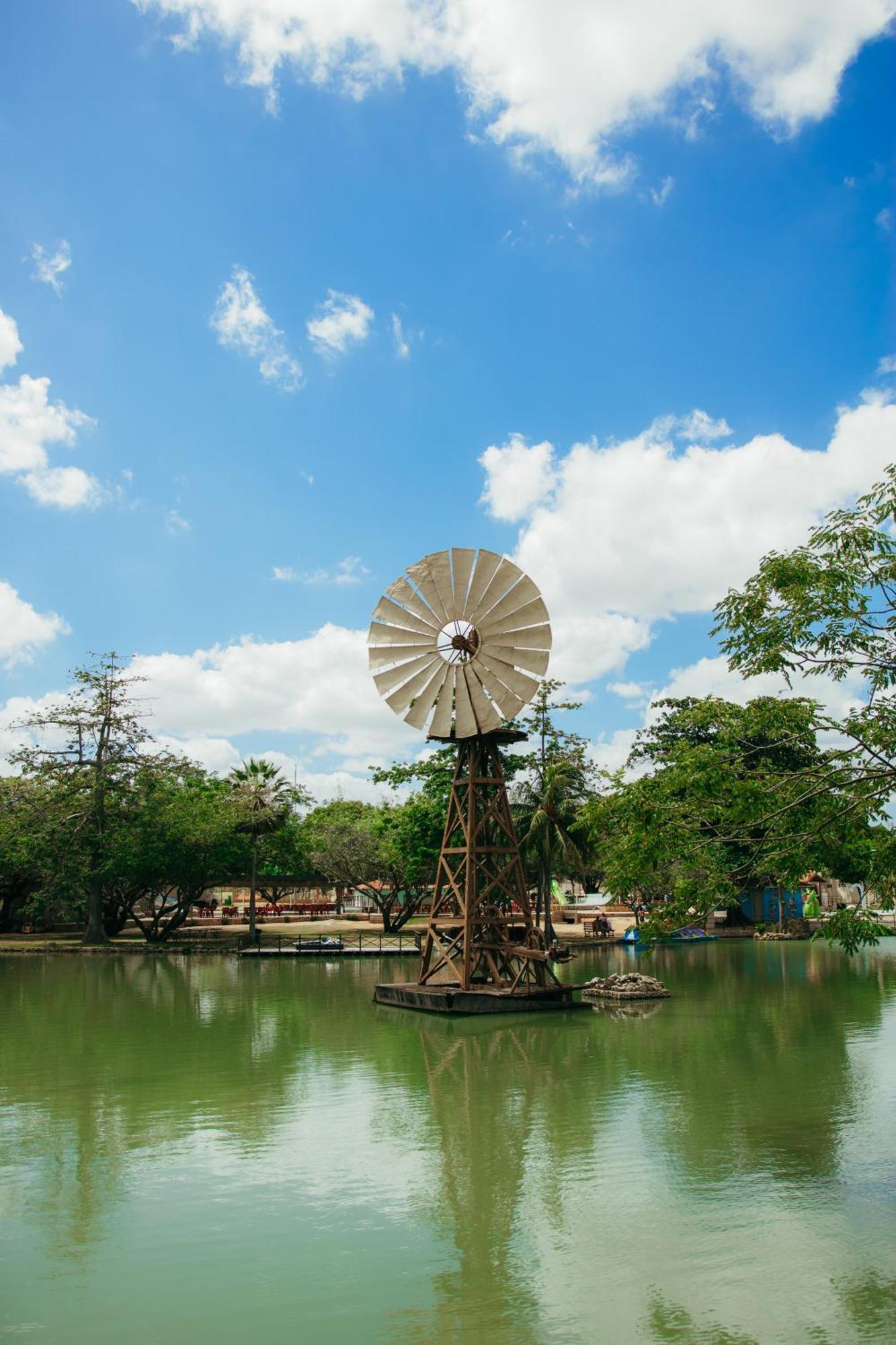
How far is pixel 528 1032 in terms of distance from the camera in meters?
22.8

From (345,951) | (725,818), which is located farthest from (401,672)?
(345,951)

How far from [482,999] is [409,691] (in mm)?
8262

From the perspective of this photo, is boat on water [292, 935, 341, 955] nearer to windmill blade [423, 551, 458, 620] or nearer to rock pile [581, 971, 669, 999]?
rock pile [581, 971, 669, 999]

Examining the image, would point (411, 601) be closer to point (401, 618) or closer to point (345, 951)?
point (401, 618)

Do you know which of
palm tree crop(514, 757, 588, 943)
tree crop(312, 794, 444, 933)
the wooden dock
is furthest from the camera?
tree crop(312, 794, 444, 933)

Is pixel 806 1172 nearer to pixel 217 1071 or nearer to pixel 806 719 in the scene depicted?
pixel 806 719

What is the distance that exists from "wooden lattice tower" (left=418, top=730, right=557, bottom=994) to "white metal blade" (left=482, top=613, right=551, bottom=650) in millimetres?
2451

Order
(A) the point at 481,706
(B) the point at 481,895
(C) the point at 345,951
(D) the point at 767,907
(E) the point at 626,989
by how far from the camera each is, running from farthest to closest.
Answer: (D) the point at 767,907 → (C) the point at 345,951 → (E) the point at 626,989 → (A) the point at 481,706 → (B) the point at 481,895

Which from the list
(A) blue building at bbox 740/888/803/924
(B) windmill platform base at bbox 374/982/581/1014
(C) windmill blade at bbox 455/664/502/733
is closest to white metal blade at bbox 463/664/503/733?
(C) windmill blade at bbox 455/664/502/733

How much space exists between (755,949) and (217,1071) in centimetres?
3841

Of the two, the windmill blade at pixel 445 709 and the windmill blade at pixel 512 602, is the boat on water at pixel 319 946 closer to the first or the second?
the windmill blade at pixel 445 709

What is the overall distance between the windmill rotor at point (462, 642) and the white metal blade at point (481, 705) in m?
0.02

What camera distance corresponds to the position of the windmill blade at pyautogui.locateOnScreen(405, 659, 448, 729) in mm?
26391

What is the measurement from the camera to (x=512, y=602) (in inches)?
1032
